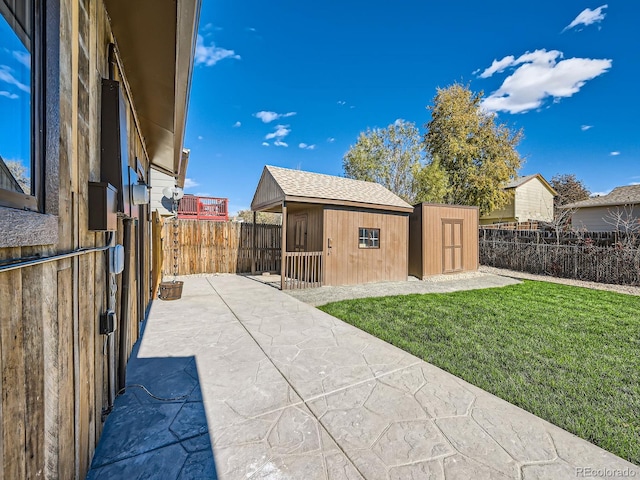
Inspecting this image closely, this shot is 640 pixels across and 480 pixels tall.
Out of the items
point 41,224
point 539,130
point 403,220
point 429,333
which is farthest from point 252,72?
point 539,130

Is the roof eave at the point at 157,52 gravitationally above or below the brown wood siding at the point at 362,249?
above

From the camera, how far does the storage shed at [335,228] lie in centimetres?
809

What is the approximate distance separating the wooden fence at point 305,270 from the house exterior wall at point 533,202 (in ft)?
68.4

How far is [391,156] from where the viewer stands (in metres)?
22.7

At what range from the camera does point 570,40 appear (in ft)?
40.3


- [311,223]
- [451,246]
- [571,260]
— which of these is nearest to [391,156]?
[451,246]

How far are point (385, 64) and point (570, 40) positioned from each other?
8.01 meters

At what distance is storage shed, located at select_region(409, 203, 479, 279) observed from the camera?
998 cm

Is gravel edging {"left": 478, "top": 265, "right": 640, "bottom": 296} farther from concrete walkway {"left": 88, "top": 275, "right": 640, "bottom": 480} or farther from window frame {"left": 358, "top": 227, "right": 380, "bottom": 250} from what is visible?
concrete walkway {"left": 88, "top": 275, "right": 640, "bottom": 480}

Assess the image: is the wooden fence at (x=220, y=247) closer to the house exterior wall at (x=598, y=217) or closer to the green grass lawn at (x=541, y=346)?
the green grass lawn at (x=541, y=346)

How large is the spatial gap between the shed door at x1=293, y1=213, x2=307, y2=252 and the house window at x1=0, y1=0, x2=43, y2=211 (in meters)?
8.48

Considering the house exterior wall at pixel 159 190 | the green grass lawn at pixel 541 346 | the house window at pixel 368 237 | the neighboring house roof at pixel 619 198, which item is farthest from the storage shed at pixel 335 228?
the neighboring house roof at pixel 619 198

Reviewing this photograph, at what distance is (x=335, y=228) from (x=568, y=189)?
3127 centimetres

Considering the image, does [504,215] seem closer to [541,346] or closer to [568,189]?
[568,189]
